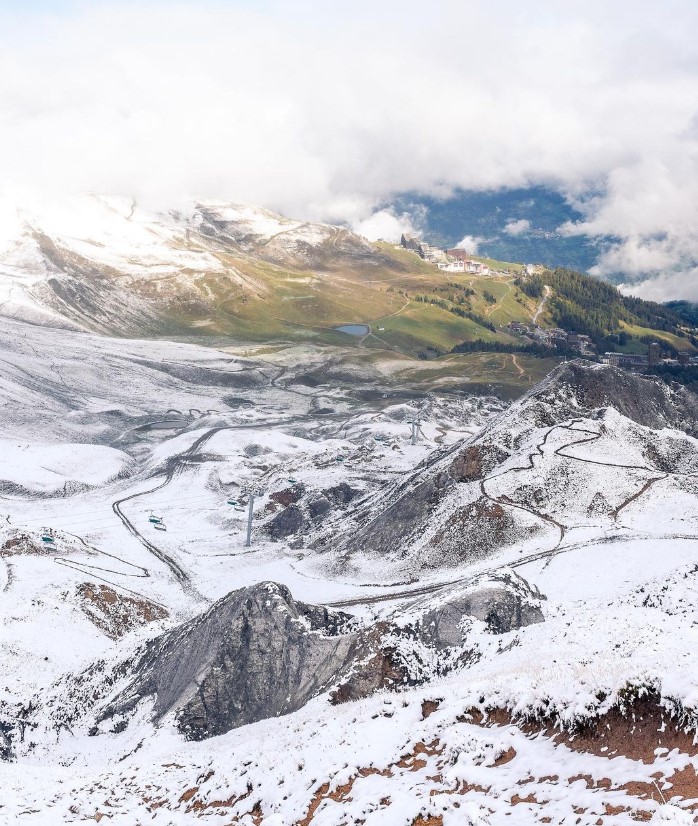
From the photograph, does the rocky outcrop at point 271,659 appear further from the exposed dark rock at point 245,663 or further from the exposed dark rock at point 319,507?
the exposed dark rock at point 319,507

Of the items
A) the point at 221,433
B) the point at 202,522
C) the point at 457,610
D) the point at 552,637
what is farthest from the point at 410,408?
the point at 552,637

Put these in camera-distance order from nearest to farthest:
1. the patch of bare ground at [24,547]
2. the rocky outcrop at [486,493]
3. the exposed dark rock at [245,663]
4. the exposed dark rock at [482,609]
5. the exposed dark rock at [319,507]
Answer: the exposed dark rock at [245,663], the exposed dark rock at [482,609], the patch of bare ground at [24,547], the rocky outcrop at [486,493], the exposed dark rock at [319,507]

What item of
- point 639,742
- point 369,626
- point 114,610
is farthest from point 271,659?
point 639,742

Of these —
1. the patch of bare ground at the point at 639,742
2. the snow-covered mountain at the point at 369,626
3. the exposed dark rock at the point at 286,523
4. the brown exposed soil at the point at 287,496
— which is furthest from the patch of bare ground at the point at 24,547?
the patch of bare ground at the point at 639,742

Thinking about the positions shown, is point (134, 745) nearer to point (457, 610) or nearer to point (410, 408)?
point (457, 610)

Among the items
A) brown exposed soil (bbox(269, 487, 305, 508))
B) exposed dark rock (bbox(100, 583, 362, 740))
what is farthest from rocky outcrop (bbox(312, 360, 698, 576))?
exposed dark rock (bbox(100, 583, 362, 740))

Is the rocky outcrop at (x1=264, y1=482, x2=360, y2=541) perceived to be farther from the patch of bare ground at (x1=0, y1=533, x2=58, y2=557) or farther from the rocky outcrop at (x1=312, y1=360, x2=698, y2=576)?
the patch of bare ground at (x1=0, y1=533, x2=58, y2=557)
